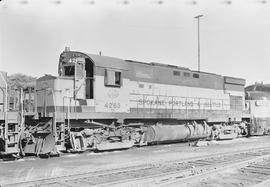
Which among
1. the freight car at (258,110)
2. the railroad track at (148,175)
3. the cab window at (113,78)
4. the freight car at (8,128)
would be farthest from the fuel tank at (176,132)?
the freight car at (8,128)

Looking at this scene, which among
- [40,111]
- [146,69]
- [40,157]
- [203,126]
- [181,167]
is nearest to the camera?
[181,167]

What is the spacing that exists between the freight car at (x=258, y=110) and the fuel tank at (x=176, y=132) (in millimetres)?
5309

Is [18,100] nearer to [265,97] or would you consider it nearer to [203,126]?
[203,126]

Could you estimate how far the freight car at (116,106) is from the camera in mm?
12039

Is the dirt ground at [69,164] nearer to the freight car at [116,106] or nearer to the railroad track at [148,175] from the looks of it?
the railroad track at [148,175]

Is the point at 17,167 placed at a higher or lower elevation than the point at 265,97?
lower

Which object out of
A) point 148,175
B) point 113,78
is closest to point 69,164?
point 148,175

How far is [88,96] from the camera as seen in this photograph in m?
13.0

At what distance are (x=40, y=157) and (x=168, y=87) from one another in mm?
6933

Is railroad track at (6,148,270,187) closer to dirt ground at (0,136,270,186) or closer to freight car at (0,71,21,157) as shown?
dirt ground at (0,136,270,186)

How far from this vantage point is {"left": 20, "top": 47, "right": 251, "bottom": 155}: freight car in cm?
1204

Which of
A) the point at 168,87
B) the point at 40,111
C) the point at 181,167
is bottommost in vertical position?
the point at 181,167

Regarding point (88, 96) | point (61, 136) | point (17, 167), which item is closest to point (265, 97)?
point (88, 96)

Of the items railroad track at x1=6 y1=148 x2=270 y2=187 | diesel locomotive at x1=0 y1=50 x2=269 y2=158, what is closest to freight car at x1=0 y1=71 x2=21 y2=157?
diesel locomotive at x1=0 y1=50 x2=269 y2=158
